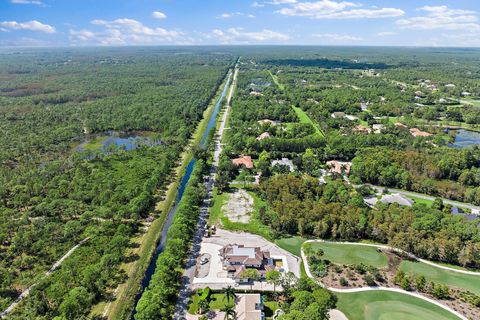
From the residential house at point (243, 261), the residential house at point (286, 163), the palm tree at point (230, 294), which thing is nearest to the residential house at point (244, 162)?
the residential house at point (286, 163)

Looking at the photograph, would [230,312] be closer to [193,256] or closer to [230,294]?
[230,294]

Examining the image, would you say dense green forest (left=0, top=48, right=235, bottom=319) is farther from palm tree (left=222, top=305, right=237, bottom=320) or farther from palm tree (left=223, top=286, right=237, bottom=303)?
palm tree (left=222, top=305, right=237, bottom=320)

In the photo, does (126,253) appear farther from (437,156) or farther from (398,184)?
(437,156)

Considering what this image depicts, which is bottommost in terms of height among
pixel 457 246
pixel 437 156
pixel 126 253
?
pixel 126 253

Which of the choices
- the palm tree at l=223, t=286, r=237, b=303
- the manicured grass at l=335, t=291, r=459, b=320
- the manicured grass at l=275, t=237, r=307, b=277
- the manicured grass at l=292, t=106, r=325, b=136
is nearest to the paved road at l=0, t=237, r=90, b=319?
the palm tree at l=223, t=286, r=237, b=303

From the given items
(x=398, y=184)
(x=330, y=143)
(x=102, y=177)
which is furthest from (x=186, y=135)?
(x=398, y=184)

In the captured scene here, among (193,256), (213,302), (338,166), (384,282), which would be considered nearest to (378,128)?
(338,166)
